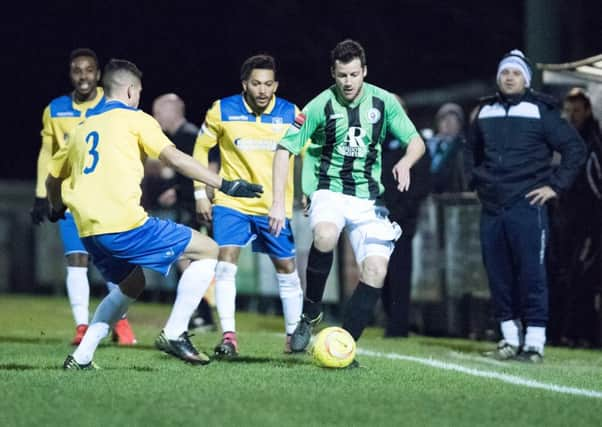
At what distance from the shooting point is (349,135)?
985 cm

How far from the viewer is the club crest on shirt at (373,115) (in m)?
9.83

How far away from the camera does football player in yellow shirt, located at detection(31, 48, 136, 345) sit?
11.9 m

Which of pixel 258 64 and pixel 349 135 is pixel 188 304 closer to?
pixel 349 135

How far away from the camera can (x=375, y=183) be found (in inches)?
393

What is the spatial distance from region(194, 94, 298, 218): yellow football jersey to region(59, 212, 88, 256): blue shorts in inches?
58.5

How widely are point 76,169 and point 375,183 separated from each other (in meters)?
2.05

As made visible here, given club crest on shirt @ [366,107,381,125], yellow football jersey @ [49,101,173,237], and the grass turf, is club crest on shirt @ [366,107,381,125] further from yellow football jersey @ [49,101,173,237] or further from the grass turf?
the grass turf

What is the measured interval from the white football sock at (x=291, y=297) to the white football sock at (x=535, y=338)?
5.63 ft

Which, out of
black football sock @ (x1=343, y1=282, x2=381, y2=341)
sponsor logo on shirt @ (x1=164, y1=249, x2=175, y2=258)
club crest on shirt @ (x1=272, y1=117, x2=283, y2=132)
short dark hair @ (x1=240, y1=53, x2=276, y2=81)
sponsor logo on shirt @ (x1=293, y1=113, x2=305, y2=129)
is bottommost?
black football sock @ (x1=343, y1=282, x2=381, y2=341)

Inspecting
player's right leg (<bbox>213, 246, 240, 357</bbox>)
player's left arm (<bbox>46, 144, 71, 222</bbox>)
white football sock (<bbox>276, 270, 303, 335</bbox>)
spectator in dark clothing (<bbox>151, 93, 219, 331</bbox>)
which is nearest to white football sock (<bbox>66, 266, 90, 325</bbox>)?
spectator in dark clothing (<bbox>151, 93, 219, 331</bbox>)

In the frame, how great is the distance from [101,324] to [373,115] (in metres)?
2.25

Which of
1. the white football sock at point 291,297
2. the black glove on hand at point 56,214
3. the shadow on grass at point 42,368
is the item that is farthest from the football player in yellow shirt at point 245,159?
the black glove on hand at point 56,214

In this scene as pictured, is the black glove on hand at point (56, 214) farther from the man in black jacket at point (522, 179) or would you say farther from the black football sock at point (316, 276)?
the man in black jacket at point (522, 179)

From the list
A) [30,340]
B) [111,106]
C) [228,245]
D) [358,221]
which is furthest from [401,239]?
[111,106]
